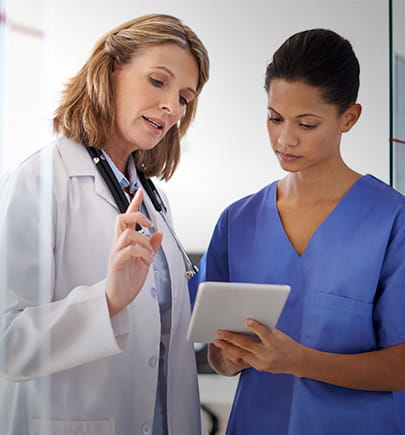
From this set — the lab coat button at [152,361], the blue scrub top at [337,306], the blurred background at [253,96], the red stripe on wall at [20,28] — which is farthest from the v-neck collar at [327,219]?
the red stripe on wall at [20,28]

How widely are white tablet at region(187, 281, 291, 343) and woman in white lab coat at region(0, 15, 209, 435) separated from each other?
0.34ft

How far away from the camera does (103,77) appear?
0.98 m

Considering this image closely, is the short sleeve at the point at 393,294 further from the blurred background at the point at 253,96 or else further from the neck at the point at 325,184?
the blurred background at the point at 253,96

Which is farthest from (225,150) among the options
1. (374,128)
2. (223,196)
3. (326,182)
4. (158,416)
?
(158,416)

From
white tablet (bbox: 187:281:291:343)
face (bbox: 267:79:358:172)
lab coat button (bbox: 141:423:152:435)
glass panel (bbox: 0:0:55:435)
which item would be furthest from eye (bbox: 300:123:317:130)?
lab coat button (bbox: 141:423:152:435)

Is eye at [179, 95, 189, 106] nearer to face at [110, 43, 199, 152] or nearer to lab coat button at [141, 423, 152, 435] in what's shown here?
face at [110, 43, 199, 152]

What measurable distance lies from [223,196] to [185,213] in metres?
0.10

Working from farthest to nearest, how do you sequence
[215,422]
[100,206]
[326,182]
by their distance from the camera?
[215,422]
[326,182]
[100,206]

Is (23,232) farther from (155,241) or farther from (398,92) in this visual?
(398,92)

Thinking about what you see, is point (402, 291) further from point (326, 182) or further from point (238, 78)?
point (238, 78)

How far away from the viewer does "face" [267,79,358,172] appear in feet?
3.22

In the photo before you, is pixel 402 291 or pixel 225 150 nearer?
pixel 402 291

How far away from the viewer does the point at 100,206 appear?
939 mm

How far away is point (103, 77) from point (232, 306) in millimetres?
488
